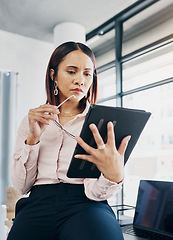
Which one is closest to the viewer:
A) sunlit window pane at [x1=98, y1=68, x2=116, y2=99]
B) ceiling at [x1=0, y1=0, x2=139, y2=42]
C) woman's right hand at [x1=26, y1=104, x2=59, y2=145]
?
woman's right hand at [x1=26, y1=104, x2=59, y2=145]

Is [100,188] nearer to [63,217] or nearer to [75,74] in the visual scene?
[63,217]

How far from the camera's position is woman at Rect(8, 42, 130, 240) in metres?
0.78

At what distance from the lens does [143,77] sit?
286 centimetres

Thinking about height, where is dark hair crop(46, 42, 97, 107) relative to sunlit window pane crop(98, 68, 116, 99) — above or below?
below

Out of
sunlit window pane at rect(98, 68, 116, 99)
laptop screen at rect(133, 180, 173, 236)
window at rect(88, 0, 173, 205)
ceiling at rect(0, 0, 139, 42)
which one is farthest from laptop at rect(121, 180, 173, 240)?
ceiling at rect(0, 0, 139, 42)

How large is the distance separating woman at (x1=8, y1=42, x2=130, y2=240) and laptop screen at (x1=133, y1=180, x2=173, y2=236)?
914 millimetres

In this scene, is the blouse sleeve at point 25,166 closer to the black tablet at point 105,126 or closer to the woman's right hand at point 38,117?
the woman's right hand at point 38,117

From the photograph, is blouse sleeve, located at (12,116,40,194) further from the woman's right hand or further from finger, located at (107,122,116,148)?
finger, located at (107,122,116,148)

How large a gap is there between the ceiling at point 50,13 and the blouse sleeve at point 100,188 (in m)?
2.39

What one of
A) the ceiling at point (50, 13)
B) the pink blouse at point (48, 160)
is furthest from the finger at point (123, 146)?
the ceiling at point (50, 13)

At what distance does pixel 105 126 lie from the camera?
795mm

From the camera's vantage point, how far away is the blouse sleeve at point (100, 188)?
0.82 m

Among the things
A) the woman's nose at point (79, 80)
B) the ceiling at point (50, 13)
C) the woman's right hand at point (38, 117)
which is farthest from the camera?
the ceiling at point (50, 13)

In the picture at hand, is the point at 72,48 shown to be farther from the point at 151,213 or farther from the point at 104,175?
the point at 151,213
